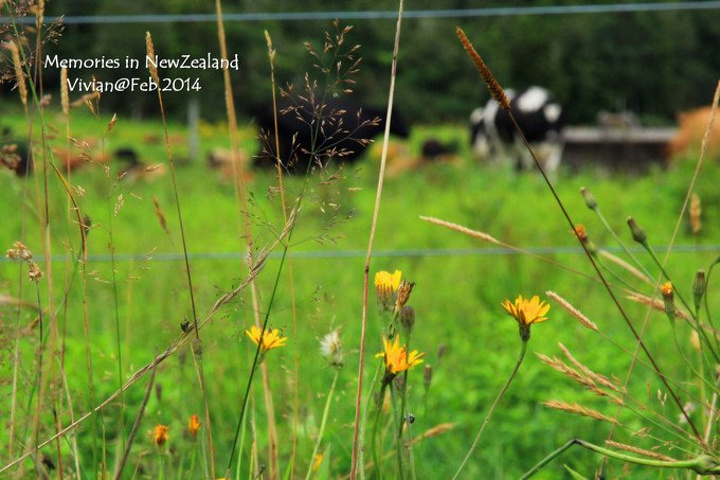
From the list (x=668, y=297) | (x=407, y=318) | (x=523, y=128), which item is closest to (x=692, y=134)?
(x=523, y=128)

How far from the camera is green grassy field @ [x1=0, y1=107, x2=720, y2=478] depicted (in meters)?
1.19

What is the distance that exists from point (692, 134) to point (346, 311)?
14.9ft

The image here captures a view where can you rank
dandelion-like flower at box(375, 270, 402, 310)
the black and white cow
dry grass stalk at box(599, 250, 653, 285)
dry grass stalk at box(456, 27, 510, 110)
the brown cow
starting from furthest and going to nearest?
the black and white cow < the brown cow < dry grass stalk at box(599, 250, 653, 285) < dandelion-like flower at box(375, 270, 402, 310) < dry grass stalk at box(456, 27, 510, 110)

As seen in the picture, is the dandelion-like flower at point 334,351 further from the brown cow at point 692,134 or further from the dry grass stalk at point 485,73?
the brown cow at point 692,134

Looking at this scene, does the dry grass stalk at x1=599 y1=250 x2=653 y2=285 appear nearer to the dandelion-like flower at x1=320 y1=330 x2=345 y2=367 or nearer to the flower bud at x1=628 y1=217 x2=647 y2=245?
the flower bud at x1=628 y1=217 x2=647 y2=245

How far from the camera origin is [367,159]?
25.2 ft

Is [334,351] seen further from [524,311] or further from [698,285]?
[698,285]

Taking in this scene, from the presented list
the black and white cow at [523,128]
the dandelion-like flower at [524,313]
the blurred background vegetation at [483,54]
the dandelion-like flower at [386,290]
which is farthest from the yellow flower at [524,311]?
the black and white cow at [523,128]

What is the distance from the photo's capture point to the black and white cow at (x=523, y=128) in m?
8.82

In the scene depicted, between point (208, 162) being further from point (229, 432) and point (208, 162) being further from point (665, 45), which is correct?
point (229, 432)

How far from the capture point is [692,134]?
6984mm

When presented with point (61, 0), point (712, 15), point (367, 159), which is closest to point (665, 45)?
point (712, 15)

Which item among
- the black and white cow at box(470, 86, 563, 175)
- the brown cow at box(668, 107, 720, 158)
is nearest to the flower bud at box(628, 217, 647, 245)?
the brown cow at box(668, 107, 720, 158)

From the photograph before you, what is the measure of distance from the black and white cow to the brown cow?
126 cm
